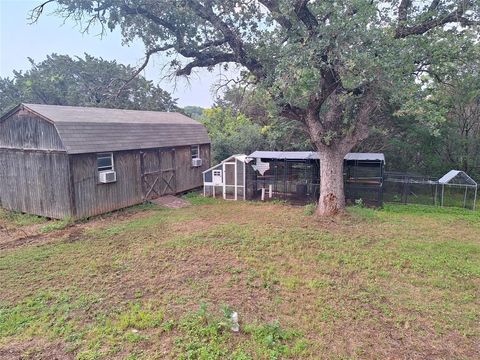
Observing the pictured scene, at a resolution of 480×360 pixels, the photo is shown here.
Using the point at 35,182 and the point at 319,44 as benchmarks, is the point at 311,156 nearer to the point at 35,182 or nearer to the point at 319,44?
the point at 319,44

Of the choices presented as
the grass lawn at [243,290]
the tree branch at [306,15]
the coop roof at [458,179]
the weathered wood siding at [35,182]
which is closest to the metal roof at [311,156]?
the coop roof at [458,179]

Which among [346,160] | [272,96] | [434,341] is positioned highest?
[272,96]

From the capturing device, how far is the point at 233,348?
3.75 meters

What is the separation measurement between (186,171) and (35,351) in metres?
11.3

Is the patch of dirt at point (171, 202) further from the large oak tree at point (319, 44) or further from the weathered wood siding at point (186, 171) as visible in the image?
the large oak tree at point (319, 44)

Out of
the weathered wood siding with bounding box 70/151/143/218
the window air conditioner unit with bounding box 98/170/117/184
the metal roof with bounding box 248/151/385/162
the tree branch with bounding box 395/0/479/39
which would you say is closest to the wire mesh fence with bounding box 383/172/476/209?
the metal roof with bounding box 248/151/385/162

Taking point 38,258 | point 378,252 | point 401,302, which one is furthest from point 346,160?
point 38,258

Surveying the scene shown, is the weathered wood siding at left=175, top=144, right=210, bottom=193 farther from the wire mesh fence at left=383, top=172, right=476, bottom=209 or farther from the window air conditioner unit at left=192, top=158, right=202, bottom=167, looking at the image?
the wire mesh fence at left=383, top=172, right=476, bottom=209

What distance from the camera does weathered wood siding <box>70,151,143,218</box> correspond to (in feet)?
32.3

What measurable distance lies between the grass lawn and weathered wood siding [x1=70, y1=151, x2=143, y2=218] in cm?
121

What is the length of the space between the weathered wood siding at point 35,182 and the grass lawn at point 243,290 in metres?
1.06

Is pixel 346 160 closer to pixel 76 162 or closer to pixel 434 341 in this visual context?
pixel 434 341

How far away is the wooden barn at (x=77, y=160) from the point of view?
9.66 metres

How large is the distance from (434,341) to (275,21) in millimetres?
8438
